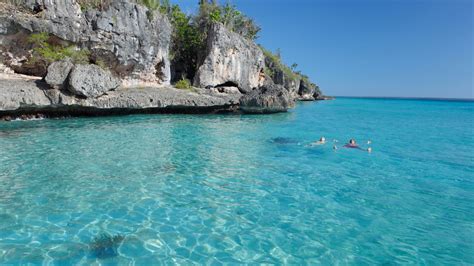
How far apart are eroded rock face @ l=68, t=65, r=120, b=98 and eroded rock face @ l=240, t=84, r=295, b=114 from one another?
1069 centimetres

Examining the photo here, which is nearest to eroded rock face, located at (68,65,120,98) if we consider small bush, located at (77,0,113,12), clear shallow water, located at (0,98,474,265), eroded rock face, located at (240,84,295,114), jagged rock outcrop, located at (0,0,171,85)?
jagged rock outcrop, located at (0,0,171,85)

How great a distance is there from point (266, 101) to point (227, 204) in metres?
18.8

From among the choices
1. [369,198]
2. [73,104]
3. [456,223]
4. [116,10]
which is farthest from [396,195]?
[116,10]

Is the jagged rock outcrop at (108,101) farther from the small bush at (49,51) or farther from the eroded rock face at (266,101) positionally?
the small bush at (49,51)

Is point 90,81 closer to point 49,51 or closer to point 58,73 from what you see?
point 58,73

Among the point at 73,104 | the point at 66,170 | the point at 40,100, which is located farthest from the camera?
the point at 73,104

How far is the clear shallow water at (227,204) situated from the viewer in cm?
444

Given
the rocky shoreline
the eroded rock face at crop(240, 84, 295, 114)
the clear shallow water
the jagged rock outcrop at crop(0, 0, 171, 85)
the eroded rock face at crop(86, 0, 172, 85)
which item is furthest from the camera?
the eroded rock face at crop(240, 84, 295, 114)

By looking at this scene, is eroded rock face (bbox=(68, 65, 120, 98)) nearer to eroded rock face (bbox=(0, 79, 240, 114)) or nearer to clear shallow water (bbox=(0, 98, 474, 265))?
eroded rock face (bbox=(0, 79, 240, 114))

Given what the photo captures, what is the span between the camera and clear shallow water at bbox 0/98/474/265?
14.6ft

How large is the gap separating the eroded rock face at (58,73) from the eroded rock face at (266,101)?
12.9 meters

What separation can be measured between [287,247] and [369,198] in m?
3.08

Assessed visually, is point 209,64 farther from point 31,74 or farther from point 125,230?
point 125,230

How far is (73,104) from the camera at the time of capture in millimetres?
17359
